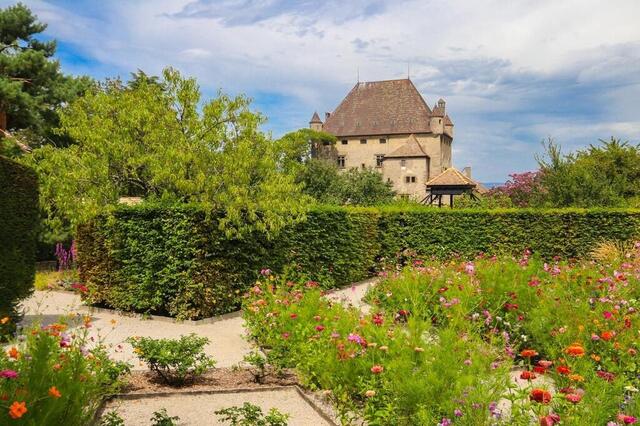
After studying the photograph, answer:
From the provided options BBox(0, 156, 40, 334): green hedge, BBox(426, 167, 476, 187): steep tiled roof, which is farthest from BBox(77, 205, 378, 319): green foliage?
BBox(426, 167, 476, 187): steep tiled roof

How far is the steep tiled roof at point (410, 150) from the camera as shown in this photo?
58375mm

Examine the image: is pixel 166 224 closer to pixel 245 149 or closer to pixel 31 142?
pixel 245 149

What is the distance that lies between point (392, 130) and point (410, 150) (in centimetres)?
529

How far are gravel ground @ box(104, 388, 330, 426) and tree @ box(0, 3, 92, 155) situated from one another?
1532 centimetres

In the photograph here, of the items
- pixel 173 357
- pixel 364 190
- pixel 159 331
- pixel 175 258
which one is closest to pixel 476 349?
pixel 173 357

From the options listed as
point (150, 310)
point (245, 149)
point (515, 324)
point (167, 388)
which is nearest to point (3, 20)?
point (245, 149)

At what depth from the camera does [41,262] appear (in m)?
25.6

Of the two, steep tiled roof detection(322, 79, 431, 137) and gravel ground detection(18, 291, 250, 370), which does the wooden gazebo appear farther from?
steep tiled roof detection(322, 79, 431, 137)

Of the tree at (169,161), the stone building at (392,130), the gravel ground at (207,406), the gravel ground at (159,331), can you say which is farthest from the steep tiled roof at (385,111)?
the gravel ground at (207,406)

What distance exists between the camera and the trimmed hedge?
11.2 m

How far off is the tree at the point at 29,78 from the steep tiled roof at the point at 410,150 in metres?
41.1

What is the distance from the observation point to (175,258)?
36.7ft

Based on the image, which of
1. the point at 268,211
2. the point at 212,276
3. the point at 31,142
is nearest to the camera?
the point at 212,276

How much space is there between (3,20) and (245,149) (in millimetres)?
12805
